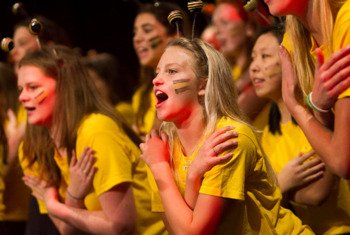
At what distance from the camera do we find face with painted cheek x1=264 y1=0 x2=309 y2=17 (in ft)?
8.25

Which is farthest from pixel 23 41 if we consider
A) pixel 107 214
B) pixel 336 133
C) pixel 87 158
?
pixel 336 133

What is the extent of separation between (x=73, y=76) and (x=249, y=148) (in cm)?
118

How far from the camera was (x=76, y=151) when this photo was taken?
11.0ft

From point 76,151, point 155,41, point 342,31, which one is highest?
point 342,31

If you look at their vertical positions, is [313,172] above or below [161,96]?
below

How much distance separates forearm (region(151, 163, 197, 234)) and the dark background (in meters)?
3.85

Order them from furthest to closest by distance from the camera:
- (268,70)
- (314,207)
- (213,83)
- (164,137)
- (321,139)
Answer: (268,70), (314,207), (164,137), (213,83), (321,139)

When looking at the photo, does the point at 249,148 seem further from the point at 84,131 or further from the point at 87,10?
the point at 87,10

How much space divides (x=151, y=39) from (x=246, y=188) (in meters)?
2.07

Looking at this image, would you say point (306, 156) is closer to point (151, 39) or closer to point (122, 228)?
point (122, 228)

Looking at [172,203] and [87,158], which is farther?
[87,158]

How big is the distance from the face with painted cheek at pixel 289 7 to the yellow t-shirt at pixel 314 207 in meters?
0.83

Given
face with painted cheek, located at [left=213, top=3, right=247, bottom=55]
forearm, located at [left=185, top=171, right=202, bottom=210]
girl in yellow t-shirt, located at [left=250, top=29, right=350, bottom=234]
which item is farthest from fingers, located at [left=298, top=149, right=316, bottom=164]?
face with painted cheek, located at [left=213, top=3, right=247, bottom=55]

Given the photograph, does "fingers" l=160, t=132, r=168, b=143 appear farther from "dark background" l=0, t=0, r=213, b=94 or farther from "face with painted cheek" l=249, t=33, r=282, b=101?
"dark background" l=0, t=0, r=213, b=94
